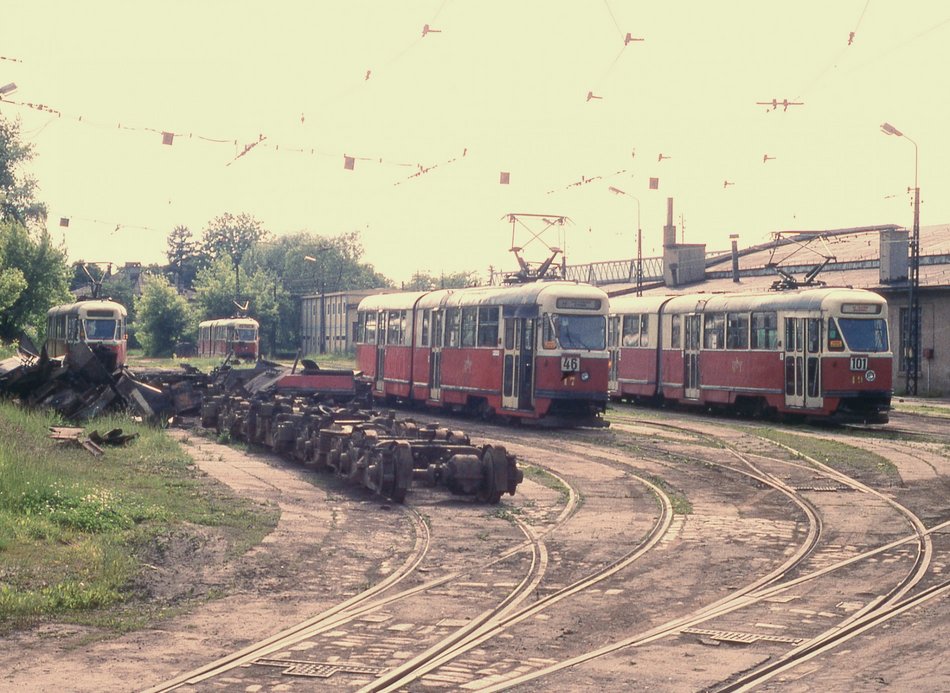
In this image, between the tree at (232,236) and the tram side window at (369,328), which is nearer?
the tram side window at (369,328)

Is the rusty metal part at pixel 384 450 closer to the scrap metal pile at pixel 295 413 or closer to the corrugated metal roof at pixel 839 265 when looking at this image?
the scrap metal pile at pixel 295 413

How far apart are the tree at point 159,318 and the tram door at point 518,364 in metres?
70.6

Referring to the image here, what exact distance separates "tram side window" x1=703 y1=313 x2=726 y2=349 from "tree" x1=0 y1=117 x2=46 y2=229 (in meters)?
41.3

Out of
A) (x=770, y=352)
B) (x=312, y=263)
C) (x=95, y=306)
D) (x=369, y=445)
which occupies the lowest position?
(x=369, y=445)

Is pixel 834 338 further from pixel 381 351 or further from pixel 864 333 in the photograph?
pixel 381 351

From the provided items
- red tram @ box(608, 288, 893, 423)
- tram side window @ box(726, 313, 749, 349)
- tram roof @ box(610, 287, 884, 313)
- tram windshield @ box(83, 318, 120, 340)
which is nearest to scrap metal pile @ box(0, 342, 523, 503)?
red tram @ box(608, 288, 893, 423)

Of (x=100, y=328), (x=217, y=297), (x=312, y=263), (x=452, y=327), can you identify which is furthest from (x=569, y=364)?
(x=312, y=263)

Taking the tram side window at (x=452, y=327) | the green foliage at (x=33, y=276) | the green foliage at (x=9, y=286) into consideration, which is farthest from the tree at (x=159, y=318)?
the tram side window at (x=452, y=327)

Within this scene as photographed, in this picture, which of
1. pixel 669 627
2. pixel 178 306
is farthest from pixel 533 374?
pixel 178 306

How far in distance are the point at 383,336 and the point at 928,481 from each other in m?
19.4

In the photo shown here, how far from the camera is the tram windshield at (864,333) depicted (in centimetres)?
2753

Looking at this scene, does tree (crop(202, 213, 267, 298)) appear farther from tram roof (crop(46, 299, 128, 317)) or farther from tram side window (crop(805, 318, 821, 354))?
tram side window (crop(805, 318, 821, 354))

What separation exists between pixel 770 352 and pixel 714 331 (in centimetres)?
269

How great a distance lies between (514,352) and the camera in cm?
2733
